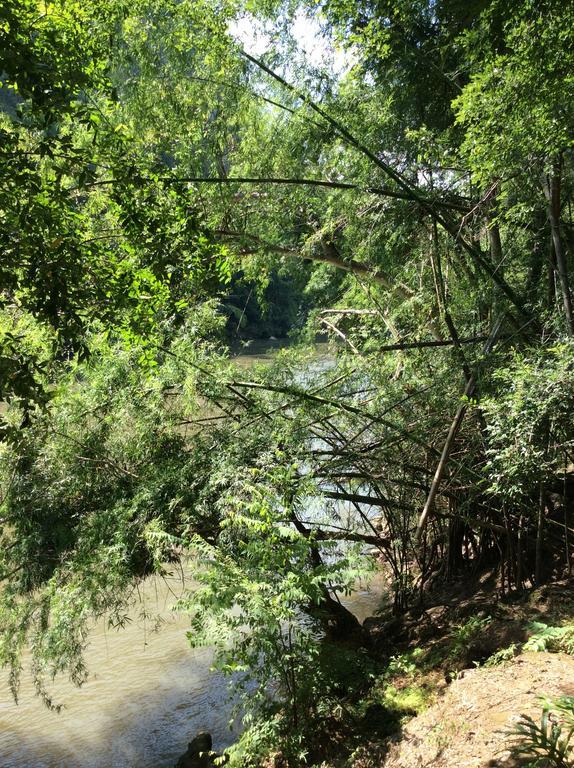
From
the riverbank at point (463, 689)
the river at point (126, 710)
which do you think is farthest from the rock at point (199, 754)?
the riverbank at point (463, 689)

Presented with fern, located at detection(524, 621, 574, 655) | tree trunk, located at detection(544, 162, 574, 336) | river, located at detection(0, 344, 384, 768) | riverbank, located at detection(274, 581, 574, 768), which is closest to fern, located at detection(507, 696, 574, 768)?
riverbank, located at detection(274, 581, 574, 768)

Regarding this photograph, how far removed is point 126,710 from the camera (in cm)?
582

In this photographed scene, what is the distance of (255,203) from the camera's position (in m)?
6.83

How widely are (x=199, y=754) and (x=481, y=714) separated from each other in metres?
2.46

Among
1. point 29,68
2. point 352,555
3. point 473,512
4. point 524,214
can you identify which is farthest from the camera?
point 473,512

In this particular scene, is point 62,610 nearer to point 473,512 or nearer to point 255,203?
point 473,512

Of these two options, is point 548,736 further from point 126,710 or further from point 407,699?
point 126,710

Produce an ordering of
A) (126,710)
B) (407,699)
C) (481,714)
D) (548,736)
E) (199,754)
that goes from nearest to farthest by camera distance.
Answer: (548,736) < (481,714) < (407,699) < (199,754) < (126,710)

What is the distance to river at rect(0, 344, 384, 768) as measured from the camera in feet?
17.3

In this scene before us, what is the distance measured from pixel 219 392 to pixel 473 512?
8.80ft

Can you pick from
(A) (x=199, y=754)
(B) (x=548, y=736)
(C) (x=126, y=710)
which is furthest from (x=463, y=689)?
(C) (x=126, y=710)

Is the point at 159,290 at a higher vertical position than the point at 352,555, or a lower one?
higher

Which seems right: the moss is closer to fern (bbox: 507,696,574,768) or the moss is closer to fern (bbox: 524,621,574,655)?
fern (bbox: 524,621,574,655)

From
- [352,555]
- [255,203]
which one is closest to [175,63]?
[255,203]
